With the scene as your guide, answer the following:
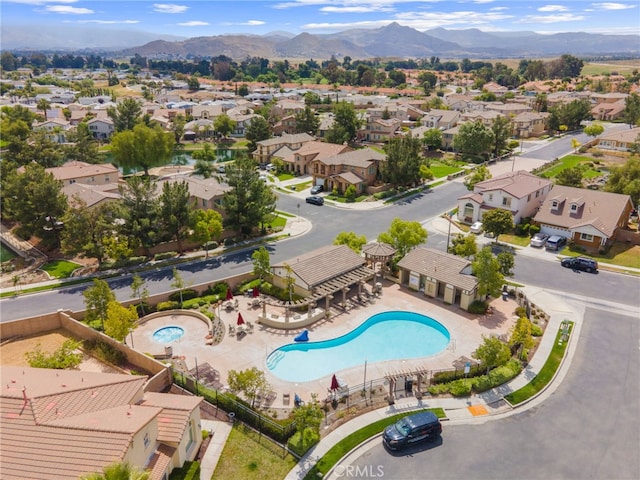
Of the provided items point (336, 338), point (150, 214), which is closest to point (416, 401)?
point (336, 338)

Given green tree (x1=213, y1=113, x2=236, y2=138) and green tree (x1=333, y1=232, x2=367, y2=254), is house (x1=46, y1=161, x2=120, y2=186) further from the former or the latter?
green tree (x1=213, y1=113, x2=236, y2=138)

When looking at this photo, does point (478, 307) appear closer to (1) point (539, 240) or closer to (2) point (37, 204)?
(1) point (539, 240)

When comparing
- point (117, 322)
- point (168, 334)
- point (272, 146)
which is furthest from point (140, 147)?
point (117, 322)

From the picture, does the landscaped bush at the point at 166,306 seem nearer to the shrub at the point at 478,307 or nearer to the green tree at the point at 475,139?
the shrub at the point at 478,307

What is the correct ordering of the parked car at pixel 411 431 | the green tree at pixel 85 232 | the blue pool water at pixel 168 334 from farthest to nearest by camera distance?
the green tree at pixel 85 232
the blue pool water at pixel 168 334
the parked car at pixel 411 431

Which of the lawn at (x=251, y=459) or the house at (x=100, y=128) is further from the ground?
the house at (x=100, y=128)

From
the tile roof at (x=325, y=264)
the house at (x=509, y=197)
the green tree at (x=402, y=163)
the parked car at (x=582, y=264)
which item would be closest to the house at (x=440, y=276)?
→ the tile roof at (x=325, y=264)
